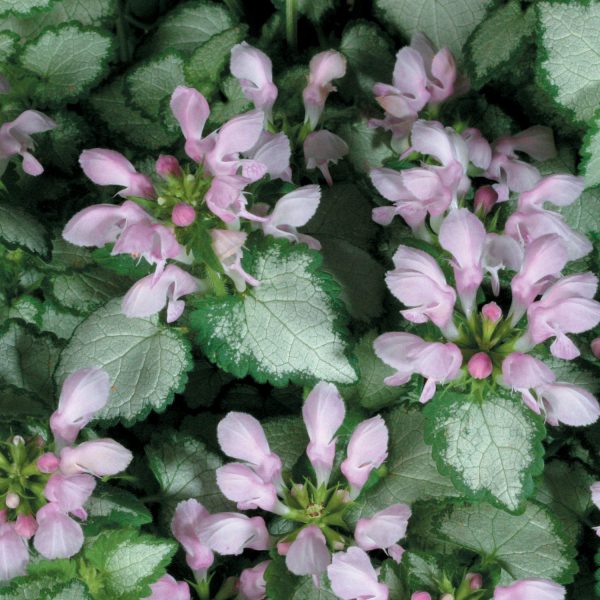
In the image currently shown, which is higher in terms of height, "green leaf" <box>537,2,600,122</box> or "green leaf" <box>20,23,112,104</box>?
"green leaf" <box>537,2,600,122</box>

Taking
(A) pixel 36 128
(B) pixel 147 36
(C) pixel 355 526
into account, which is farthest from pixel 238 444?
(B) pixel 147 36

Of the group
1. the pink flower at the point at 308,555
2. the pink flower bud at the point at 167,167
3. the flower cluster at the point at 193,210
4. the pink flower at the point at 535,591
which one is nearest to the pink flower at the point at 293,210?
the flower cluster at the point at 193,210

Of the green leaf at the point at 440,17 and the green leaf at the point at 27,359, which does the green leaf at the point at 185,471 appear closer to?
the green leaf at the point at 27,359

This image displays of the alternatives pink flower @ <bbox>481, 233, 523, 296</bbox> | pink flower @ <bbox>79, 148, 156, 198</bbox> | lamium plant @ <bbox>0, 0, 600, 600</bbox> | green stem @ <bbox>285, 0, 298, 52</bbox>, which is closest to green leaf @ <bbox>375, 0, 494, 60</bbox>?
lamium plant @ <bbox>0, 0, 600, 600</bbox>

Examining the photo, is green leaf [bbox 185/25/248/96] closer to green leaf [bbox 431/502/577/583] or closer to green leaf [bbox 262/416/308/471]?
green leaf [bbox 262/416/308/471]

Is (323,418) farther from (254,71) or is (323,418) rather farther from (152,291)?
(254,71)
